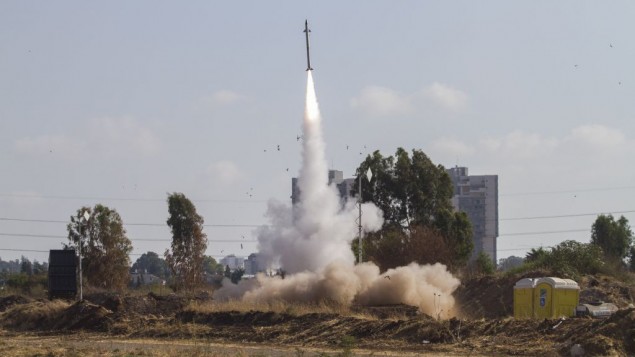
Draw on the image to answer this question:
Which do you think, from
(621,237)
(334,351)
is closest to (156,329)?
(334,351)

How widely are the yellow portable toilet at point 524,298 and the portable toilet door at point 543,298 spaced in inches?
7.6

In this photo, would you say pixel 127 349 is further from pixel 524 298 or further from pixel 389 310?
pixel 524 298

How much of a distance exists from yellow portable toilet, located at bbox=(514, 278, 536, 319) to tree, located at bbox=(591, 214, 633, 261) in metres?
58.2

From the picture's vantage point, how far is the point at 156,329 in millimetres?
46812

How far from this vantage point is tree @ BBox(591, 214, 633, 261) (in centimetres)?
10619

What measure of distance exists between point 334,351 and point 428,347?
330cm

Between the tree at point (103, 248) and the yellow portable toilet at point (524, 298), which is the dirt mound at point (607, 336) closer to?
the yellow portable toilet at point (524, 298)

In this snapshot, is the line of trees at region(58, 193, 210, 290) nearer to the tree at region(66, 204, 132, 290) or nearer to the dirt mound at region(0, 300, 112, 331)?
the tree at region(66, 204, 132, 290)

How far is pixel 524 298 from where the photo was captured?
4956 cm

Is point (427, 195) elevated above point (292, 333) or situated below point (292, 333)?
above

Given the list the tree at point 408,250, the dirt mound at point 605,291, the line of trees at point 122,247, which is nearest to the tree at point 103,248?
the line of trees at point 122,247

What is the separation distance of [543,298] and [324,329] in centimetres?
1150

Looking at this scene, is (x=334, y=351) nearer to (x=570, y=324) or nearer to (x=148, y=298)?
(x=570, y=324)

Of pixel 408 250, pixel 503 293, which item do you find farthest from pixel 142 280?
pixel 503 293
